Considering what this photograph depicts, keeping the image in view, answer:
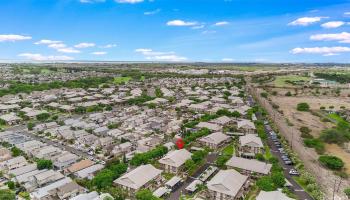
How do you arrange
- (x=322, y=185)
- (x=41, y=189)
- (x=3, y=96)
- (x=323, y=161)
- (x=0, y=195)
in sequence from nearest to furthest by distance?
(x=0, y=195) < (x=41, y=189) < (x=322, y=185) < (x=323, y=161) < (x=3, y=96)

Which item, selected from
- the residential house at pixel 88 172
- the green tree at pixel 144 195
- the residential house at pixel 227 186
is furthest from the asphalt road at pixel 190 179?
the residential house at pixel 88 172

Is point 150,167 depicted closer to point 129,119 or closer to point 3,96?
point 129,119

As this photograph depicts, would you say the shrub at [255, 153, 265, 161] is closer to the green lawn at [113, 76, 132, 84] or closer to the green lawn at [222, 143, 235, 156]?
the green lawn at [222, 143, 235, 156]

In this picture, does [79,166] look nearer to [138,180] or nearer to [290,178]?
[138,180]

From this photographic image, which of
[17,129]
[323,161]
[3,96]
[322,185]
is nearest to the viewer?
[322,185]

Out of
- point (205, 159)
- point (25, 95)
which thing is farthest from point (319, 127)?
point (25, 95)

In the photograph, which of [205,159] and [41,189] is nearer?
[41,189]
